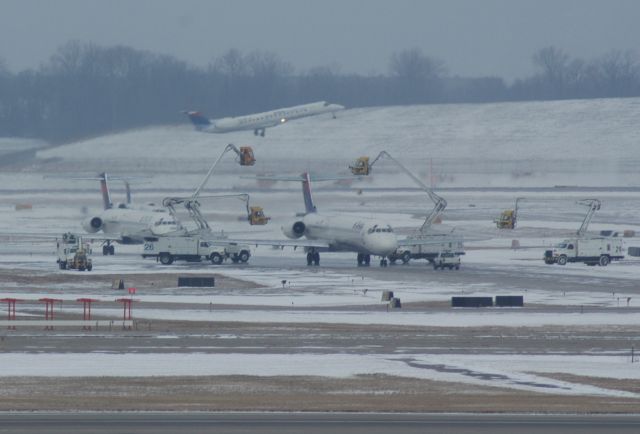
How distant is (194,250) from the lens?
7969cm

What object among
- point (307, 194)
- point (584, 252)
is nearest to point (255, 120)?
point (307, 194)

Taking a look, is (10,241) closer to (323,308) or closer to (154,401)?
A: (323,308)

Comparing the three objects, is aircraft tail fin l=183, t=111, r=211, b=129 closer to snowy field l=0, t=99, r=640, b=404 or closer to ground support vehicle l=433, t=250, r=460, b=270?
snowy field l=0, t=99, r=640, b=404

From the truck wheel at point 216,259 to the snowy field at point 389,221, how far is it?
74.2 inches

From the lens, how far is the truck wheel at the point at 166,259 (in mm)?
79188

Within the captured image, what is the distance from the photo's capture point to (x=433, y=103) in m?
192

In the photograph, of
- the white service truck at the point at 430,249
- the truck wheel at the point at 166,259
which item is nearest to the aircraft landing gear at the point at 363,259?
the white service truck at the point at 430,249

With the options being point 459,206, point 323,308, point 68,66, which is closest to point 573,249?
point 323,308

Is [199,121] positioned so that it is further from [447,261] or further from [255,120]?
[447,261]

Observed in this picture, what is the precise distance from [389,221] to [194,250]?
3111 cm

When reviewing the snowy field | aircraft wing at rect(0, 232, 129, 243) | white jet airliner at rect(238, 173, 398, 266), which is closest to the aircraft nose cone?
white jet airliner at rect(238, 173, 398, 266)

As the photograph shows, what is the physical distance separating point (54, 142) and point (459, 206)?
50.5 metres

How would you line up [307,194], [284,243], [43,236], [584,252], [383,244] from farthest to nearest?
[43,236] → [307,194] → [284,243] → [584,252] → [383,244]

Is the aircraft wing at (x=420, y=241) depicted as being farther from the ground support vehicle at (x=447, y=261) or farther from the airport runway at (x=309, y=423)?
the airport runway at (x=309, y=423)
